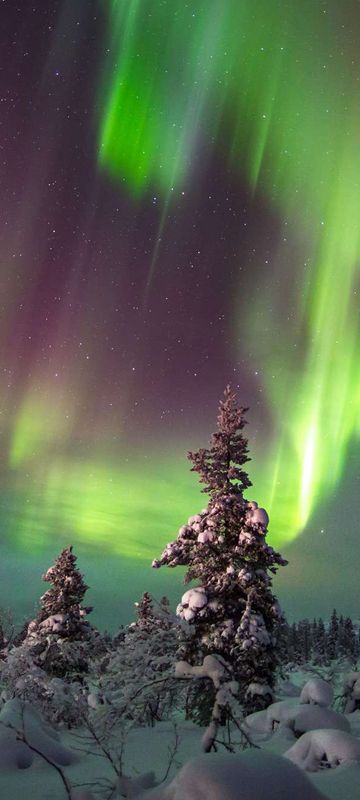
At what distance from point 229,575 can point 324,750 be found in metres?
9.65

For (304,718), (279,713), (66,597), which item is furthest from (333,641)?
(304,718)

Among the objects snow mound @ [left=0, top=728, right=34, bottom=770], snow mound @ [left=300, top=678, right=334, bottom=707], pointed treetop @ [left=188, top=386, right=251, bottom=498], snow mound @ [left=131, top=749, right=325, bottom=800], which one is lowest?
snow mound @ [left=0, top=728, right=34, bottom=770]

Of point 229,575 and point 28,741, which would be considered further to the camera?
point 229,575

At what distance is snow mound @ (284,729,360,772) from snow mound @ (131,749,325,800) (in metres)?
2.19

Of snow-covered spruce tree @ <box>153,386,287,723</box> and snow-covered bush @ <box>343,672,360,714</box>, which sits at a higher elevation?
snow-covered spruce tree @ <box>153,386,287,723</box>

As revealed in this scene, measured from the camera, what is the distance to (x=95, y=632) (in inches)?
1117

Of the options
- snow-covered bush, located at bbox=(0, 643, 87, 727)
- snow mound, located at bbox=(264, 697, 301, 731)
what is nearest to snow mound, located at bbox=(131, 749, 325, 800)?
snow mound, located at bbox=(264, 697, 301, 731)

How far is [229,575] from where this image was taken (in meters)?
16.4

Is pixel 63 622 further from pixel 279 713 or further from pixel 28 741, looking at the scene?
pixel 28 741

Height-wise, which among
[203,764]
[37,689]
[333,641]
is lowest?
[333,641]

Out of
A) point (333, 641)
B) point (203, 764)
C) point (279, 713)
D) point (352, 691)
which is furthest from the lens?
point (333, 641)

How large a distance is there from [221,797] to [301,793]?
73 cm

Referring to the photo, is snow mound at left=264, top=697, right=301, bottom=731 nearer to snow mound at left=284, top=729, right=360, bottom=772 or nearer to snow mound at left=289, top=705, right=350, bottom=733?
snow mound at left=289, top=705, right=350, bottom=733

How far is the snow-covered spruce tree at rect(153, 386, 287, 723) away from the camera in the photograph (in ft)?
51.2
